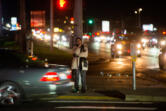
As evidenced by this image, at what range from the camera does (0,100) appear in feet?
28.6

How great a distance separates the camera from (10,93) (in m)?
8.67

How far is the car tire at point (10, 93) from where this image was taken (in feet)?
28.3

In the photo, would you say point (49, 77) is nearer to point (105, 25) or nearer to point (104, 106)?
point (104, 106)

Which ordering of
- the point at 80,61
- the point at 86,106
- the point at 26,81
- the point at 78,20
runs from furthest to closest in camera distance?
the point at 78,20, the point at 80,61, the point at 86,106, the point at 26,81

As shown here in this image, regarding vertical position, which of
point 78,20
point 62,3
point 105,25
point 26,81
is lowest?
point 26,81

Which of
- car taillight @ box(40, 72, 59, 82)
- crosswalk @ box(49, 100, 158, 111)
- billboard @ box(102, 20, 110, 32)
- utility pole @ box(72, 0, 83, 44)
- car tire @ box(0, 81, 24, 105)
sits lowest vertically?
crosswalk @ box(49, 100, 158, 111)

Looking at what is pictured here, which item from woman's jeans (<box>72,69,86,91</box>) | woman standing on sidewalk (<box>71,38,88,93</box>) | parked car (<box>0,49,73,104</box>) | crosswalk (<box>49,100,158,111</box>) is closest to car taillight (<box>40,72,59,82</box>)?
parked car (<box>0,49,73,104</box>)

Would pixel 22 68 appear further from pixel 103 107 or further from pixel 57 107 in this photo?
pixel 103 107

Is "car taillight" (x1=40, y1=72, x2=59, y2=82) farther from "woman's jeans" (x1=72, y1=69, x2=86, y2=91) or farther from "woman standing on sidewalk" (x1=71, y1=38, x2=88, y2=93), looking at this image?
"woman's jeans" (x1=72, y1=69, x2=86, y2=91)

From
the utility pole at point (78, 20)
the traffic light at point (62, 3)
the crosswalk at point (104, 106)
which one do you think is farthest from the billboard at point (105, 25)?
the crosswalk at point (104, 106)

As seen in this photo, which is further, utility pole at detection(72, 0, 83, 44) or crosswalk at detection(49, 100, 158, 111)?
utility pole at detection(72, 0, 83, 44)

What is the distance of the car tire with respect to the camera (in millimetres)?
8633

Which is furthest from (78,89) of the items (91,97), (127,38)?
(127,38)

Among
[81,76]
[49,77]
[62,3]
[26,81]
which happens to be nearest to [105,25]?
[62,3]
